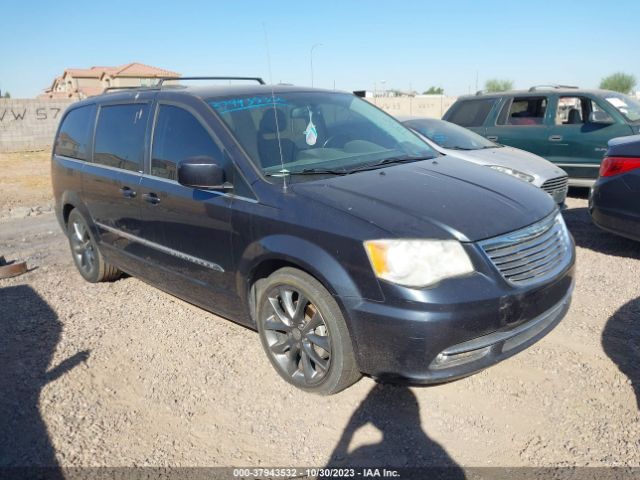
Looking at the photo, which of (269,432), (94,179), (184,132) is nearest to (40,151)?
(94,179)

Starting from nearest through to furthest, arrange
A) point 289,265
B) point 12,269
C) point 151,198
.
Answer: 1. point 289,265
2. point 151,198
3. point 12,269

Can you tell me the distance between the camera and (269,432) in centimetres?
291

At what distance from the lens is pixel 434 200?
2992 mm

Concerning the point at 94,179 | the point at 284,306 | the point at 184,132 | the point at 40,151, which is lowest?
the point at 40,151

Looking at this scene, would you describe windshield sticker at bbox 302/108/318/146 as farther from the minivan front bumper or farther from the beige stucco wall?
the beige stucco wall

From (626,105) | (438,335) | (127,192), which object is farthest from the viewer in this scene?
(626,105)

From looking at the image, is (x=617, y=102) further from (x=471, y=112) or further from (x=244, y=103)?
(x=244, y=103)

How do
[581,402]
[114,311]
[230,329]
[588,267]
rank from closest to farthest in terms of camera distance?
[581,402] → [230,329] → [114,311] → [588,267]

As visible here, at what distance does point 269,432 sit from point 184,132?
2124 millimetres

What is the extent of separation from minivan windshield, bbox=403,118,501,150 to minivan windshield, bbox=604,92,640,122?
2.42 metres

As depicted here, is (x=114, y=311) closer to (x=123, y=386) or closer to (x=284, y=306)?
(x=123, y=386)

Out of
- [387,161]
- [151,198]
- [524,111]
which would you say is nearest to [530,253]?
[387,161]

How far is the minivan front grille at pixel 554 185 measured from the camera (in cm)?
634

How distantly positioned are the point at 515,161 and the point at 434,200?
420 cm
